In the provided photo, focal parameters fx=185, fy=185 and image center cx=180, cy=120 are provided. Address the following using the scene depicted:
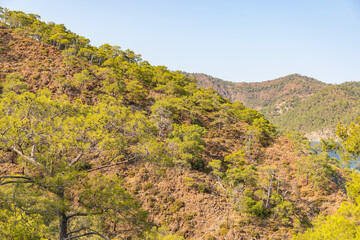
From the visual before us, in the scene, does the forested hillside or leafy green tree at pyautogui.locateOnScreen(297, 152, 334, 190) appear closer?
the forested hillside

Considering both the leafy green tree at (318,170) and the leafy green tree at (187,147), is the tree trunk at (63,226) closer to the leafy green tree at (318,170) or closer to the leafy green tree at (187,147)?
the leafy green tree at (187,147)

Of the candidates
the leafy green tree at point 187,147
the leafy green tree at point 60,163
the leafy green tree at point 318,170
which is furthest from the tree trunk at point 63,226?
the leafy green tree at point 318,170

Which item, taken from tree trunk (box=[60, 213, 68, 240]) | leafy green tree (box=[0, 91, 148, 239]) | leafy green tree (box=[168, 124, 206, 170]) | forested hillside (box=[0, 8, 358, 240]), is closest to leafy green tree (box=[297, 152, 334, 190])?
forested hillside (box=[0, 8, 358, 240])

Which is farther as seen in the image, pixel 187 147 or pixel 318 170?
pixel 318 170

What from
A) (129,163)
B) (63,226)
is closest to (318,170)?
(129,163)

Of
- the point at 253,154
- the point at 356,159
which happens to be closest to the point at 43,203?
the point at 356,159

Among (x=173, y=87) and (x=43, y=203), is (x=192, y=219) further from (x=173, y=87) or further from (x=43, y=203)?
(x=173, y=87)

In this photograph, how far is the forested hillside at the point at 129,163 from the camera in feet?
27.3

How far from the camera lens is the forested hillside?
27.3 feet

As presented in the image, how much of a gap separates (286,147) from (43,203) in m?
53.6

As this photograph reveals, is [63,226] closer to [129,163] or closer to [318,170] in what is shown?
[129,163]

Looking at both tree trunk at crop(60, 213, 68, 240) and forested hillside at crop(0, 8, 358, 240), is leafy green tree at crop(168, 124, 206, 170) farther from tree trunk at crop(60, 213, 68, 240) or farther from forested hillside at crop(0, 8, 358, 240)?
tree trunk at crop(60, 213, 68, 240)

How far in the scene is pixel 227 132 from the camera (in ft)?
167

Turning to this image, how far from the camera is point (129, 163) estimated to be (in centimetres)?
3434
